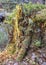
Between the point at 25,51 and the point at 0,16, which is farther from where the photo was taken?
the point at 0,16

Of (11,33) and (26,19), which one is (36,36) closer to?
(26,19)

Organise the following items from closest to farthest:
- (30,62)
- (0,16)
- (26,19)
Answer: (30,62) → (26,19) → (0,16)

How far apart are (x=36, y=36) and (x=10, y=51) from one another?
846 millimetres

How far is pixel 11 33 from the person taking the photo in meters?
5.53

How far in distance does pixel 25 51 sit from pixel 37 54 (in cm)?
32

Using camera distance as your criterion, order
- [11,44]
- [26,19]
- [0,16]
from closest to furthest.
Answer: [26,19], [11,44], [0,16]

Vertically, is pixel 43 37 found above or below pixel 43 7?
below

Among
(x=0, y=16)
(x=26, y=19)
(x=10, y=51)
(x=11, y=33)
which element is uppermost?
(x=26, y=19)

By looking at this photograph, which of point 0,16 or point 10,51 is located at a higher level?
point 10,51

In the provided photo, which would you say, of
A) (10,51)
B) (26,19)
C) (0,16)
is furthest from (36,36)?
(0,16)

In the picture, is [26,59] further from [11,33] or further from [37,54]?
[11,33]

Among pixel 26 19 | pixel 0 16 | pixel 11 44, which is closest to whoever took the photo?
pixel 26 19

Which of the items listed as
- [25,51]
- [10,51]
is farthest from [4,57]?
[25,51]

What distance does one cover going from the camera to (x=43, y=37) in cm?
478
